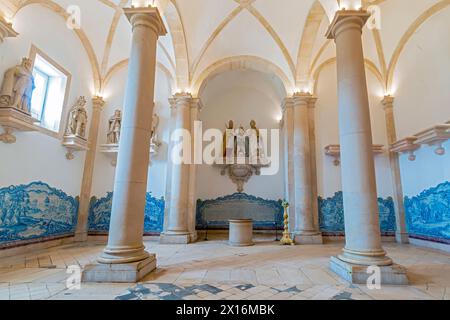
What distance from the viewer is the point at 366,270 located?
3486mm

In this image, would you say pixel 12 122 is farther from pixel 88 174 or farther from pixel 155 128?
pixel 155 128

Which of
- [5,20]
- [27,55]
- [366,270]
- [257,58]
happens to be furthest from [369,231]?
[27,55]

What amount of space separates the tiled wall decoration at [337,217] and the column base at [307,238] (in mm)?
858

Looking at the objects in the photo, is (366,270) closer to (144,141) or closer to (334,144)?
(144,141)

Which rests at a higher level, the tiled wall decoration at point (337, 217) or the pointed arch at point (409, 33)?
the pointed arch at point (409, 33)

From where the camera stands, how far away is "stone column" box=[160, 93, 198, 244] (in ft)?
24.7

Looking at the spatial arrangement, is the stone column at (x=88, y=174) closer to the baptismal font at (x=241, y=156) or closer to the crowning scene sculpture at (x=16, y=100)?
the crowning scene sculpture at (x=16, y=100)

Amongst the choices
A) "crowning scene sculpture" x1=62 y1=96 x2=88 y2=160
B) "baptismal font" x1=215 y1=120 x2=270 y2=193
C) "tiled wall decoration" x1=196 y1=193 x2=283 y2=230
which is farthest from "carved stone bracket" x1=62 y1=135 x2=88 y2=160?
"baptismal font" x1=215 y1=120 x2=270 y2=193

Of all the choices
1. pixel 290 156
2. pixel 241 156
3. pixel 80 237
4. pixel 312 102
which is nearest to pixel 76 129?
pixel 80 237

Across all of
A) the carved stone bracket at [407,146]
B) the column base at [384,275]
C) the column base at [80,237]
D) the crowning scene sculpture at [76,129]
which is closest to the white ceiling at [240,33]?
the crowning scene sculpture at [76,129]

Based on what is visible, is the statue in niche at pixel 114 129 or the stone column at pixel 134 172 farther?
the statue in niche at pixel 114 129

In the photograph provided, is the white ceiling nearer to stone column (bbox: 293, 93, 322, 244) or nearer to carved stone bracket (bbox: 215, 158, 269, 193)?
stone column (bbox: 293, 93, 322, 244)

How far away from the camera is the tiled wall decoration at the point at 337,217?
826 cm

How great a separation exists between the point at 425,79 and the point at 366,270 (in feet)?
23.3
